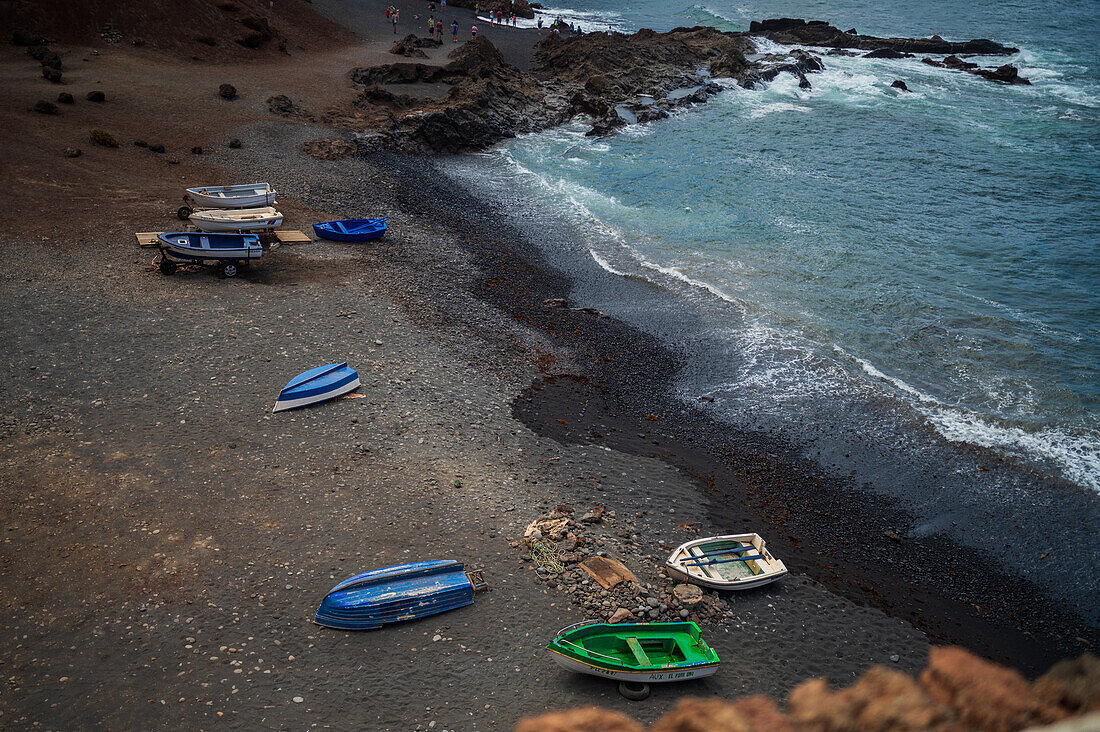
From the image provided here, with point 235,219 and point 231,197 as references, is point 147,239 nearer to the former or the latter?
point 235,219

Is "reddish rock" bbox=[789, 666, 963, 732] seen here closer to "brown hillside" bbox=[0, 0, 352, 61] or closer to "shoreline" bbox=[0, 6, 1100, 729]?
"shoreline" bbox=[0, 6, 1100, 729]

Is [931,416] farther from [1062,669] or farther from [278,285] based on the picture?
[278,285]

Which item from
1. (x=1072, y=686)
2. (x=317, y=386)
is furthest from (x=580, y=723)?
(x=317, y=386)

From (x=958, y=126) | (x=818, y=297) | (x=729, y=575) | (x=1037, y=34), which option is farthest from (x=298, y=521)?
(x=1037, y=34)

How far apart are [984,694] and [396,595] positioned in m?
9.88

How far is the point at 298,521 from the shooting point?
43.1 ft

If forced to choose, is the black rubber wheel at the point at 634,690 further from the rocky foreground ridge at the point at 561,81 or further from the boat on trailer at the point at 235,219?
the rocky foreground ridge at the point at 561,81

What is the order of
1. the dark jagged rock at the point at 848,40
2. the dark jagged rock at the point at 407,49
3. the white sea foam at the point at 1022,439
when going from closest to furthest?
the white sea foam at the point at 1022,439 < the dark jagged rock at the point at 407,49 < the dark jagged rock at the point at 848,40

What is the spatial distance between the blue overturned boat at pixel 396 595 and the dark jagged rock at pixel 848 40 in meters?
79.5

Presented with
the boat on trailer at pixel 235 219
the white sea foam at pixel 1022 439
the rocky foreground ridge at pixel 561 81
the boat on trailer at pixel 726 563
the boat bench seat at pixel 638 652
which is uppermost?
the rocky foreground ridge at pixel 561 81

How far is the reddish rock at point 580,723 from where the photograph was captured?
111 inches

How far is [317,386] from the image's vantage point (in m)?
16.4

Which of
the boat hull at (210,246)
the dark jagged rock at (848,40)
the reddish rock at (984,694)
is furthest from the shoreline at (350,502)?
the dark jagged rock at (848,40)

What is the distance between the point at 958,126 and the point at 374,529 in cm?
5379
